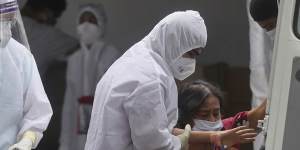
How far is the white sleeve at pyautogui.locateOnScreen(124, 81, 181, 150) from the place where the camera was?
338 centimetres

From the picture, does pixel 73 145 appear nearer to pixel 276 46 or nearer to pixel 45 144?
pixel 45 144

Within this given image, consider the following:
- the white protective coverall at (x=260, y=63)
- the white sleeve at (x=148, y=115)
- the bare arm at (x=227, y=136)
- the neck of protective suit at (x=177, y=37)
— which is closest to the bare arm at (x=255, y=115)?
the bare arm at (x=227, y=136)

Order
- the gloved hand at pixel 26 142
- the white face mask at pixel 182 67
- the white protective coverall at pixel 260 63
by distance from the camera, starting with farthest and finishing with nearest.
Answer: the white protective coverall at pixel 260 63 < the white face mask at pixel 182 67 < the gloved hand at pixel 26 142

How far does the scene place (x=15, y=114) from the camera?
11.5ft

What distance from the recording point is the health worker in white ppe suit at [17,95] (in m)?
3.47

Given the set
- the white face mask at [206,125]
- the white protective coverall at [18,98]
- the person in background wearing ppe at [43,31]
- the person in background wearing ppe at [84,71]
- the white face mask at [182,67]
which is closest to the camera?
the white protective coverall at [18,98]

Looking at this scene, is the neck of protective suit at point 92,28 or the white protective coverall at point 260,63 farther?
the neck of protective suit at point 92,28

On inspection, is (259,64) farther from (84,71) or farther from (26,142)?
(26,142)

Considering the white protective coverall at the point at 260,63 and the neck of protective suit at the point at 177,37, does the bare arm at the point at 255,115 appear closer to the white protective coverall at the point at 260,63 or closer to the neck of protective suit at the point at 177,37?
the neck of protective suit at the point at 177,37

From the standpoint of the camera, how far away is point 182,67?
3.63 meters

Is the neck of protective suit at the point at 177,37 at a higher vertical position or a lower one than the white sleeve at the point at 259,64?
higher

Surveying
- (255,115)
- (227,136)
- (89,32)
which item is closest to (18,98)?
(227,136)

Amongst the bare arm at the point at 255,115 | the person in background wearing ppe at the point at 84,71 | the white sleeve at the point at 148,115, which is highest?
the white sleeve at the point at 148,115

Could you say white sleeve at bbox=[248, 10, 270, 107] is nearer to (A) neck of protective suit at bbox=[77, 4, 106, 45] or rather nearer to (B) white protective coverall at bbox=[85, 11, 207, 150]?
(A) neck of protective suit at bbox=[77, 4, 106, 45]
